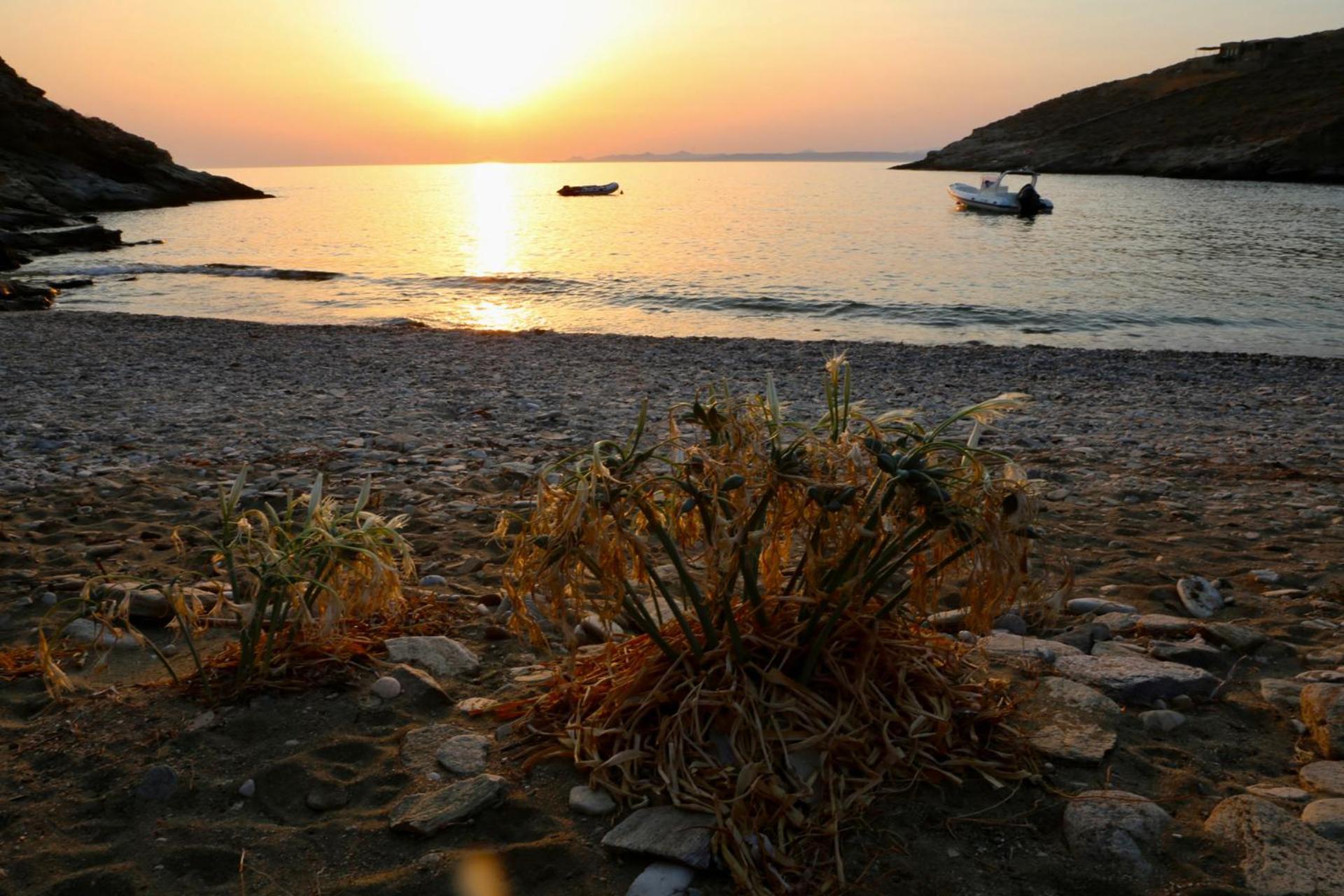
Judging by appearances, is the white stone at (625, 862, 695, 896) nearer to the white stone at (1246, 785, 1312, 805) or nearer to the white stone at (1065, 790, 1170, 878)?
the white stone at (1065, 790, 1170, 878)

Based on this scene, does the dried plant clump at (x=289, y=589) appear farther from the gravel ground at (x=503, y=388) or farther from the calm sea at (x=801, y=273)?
the calm sea at (x=801, y=273)

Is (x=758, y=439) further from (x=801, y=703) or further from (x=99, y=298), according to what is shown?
(x=99, y=298)

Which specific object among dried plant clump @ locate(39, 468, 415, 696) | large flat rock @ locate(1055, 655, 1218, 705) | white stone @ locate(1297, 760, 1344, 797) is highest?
dried plant clump @ locate(39, 468, 415, 696)

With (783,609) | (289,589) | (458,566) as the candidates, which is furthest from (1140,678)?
(458,566)

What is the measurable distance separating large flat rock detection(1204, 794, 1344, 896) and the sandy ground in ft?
0.21

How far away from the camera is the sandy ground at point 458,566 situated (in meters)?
2.55

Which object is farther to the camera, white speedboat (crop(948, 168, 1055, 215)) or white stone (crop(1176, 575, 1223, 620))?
white speedboat (crop(948, 168, 1055, 215))

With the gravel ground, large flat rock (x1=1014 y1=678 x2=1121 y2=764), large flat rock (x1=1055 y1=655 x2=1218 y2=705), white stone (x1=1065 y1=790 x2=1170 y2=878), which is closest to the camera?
white stone (x1=1065 y1=790 x2=1170 y2=878)

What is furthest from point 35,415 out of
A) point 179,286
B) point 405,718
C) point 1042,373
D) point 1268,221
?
point 1268,221

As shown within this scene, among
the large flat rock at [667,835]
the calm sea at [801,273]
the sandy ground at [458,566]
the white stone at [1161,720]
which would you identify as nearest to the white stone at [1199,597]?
the sandy ground at [458,566]

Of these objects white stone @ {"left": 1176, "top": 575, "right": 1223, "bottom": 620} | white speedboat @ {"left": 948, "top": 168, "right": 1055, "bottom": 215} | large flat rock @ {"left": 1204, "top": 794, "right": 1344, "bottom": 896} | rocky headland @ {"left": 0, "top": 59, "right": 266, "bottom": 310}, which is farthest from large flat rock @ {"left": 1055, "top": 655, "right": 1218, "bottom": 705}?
white speedboat @ {"left": 948, "top": 168, "right": 1055, "bottom": 215}

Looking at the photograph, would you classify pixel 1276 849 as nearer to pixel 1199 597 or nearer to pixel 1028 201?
pixel 1199 597

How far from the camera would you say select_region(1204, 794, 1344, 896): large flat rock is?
7.73 feet

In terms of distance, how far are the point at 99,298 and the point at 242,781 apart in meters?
24.8
